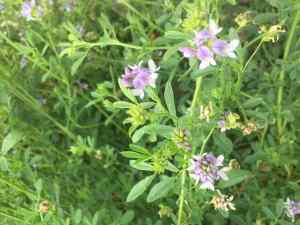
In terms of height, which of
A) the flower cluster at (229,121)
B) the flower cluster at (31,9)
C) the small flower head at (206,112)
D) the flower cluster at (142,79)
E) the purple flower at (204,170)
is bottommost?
the purple flower at (204,170)

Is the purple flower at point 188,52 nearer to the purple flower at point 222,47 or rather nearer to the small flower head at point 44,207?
the purple flower at point 222,47

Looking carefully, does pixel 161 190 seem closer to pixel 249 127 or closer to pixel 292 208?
pixel 249 127

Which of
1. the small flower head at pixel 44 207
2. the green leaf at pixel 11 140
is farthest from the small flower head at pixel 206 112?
the green leaf at pixel 11 140

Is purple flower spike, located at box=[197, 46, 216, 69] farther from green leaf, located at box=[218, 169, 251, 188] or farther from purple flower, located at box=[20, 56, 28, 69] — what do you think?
purple flower, located at box=[20, 56, 28, 69]

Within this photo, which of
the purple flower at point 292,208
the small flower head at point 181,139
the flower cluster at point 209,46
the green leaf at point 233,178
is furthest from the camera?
the purple flower at point 292,208

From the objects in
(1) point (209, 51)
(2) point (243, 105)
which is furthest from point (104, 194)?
(1) point (209, 51)

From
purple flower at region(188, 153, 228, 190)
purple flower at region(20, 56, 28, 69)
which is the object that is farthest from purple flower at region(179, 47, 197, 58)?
purple flower at region(20, 56, 28, 69)
